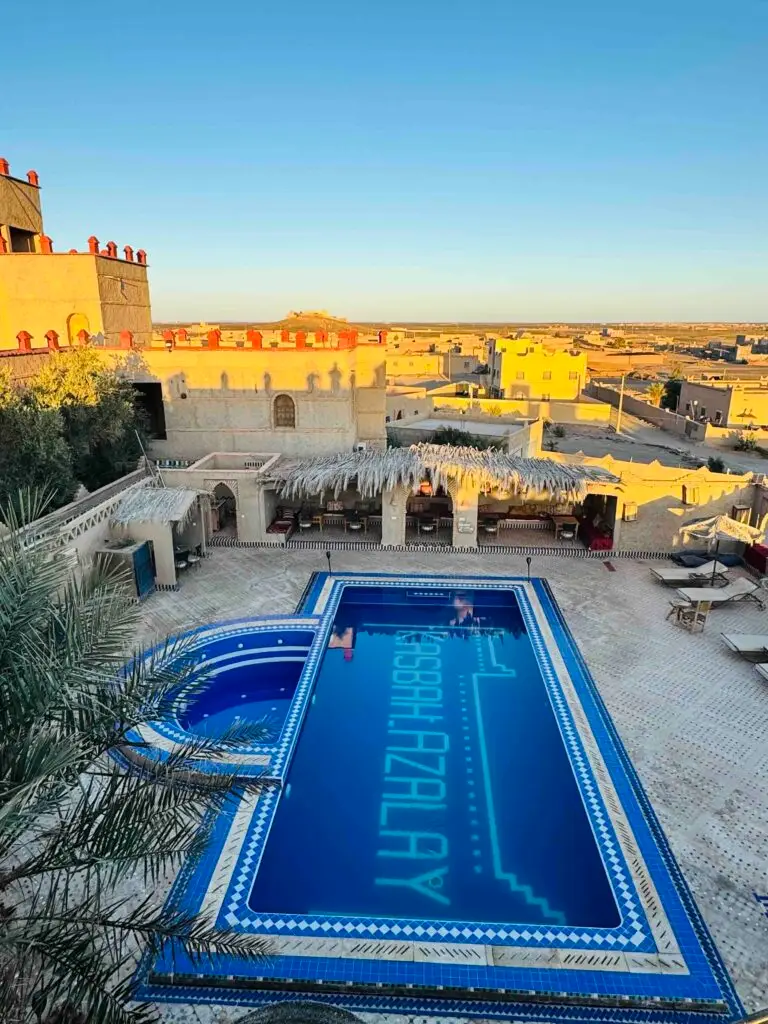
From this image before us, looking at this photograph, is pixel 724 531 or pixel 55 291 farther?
pixel 55 291

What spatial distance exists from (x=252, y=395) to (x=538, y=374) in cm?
2990

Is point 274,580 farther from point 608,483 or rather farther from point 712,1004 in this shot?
point 712,1004

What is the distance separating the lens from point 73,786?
517 centimetres

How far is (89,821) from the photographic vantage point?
4.72 metres

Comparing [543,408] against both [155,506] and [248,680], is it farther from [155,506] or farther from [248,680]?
[248,680]

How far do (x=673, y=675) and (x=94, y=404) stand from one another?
52.6ft

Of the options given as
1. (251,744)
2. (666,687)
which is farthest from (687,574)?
(251,744)

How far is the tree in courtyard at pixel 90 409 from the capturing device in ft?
57.4

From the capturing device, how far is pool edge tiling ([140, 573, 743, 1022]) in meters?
6.88

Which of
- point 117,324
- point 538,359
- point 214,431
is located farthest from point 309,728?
point 538,359

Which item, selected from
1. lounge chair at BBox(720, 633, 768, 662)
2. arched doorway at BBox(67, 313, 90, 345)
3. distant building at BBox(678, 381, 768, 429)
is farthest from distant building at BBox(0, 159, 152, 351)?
distant building at BBox(678, 381, 768, 429)

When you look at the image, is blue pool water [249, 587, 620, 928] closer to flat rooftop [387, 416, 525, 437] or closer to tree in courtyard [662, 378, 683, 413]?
flat rooftop [387, 416, 525, 437]

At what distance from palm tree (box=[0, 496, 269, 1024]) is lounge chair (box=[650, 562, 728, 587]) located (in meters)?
14.1

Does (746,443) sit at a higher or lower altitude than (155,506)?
lower
